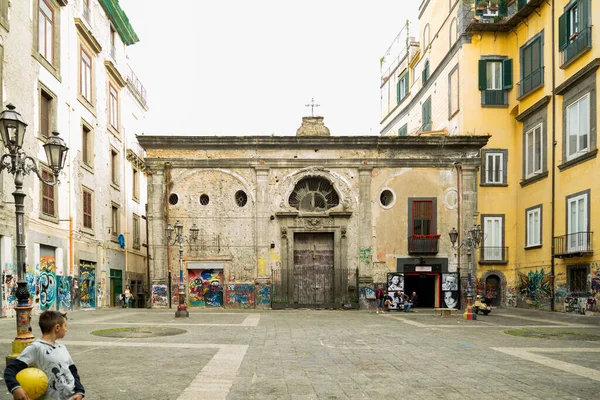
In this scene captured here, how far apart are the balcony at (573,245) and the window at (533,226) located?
74.0 inches

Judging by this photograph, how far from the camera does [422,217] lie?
98.0 feet

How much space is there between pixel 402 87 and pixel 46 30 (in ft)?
90.9

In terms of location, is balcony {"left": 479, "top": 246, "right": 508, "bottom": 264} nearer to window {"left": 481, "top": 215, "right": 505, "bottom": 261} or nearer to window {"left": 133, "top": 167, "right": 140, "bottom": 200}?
window {"left": 481, "top": 215, "right": 505, "bottom": 261}

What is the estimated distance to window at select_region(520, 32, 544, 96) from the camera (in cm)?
2784

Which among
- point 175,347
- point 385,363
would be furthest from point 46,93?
point 385,363

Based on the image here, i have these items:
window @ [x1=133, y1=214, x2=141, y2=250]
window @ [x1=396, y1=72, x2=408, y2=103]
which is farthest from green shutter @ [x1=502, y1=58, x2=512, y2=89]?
window @ [x1=133, y1=214, x2=141, y2=250]

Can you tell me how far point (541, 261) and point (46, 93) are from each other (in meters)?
22.8

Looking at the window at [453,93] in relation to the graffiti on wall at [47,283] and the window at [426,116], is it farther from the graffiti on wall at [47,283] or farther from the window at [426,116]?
the graffiti on wall at [47,283]

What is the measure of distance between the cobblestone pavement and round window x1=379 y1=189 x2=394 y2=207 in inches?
500

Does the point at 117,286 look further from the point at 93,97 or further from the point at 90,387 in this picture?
the point at 90,387

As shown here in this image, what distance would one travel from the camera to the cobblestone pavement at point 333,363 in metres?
8.13

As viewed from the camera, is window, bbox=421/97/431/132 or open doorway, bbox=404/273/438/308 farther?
window, bbox=421/97/431/132

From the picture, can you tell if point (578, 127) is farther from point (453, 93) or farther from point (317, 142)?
point (317, 142)

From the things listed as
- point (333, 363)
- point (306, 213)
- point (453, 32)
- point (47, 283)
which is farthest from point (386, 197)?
point (333, 363)
